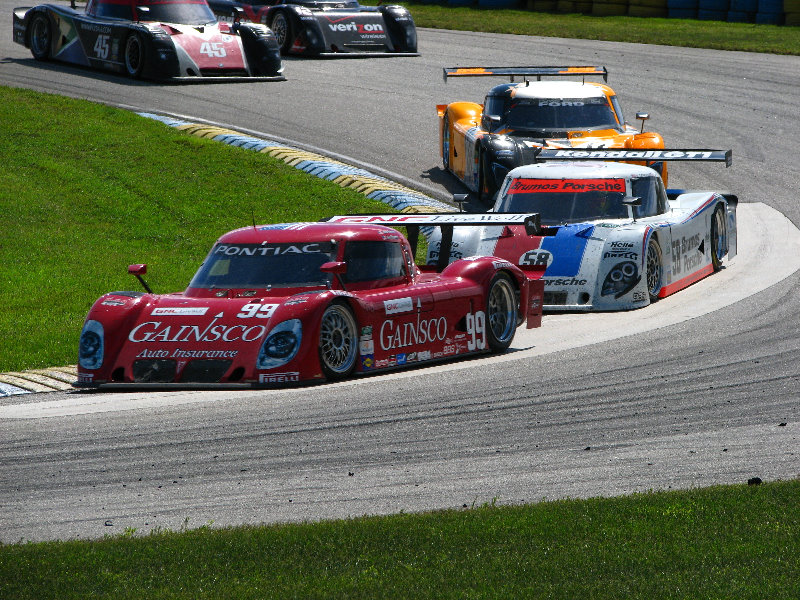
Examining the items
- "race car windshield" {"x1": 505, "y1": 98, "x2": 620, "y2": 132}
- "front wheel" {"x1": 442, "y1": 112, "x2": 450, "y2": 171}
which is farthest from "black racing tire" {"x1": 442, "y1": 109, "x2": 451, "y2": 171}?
"race car windshield" {"x1": 505, "y1": 98, "x2": 620, "y2": 132}

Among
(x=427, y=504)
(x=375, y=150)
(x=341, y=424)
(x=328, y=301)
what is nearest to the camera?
(x=427, y=504)

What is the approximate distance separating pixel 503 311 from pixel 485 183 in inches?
260

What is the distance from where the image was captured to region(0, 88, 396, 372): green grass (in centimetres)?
1336

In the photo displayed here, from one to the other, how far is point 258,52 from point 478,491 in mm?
20208

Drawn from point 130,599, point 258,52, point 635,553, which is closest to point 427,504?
point 635,553

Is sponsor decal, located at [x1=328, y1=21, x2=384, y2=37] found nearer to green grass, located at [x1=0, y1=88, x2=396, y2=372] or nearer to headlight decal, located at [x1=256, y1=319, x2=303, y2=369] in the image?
green grass, located at [x1=0, y1=88, x2=396, y2=372]

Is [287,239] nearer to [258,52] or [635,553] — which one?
[635,553]

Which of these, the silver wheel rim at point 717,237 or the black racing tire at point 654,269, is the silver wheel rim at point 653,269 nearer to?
the black racing tire at point 654,269

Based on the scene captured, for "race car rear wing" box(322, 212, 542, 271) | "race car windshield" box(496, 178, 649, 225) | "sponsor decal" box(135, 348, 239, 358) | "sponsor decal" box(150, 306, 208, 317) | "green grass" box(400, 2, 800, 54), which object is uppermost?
"race car rear wing" box(322, 212, 542, 271)

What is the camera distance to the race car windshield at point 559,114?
19.0 meters

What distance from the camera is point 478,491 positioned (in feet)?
22.5

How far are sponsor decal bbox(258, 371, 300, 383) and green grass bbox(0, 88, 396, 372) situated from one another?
2.57 meters

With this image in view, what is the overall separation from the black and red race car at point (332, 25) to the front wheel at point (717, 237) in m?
14.7

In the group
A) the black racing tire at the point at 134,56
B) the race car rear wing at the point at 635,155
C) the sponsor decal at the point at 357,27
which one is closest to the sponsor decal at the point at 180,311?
the race car rear wing at the point at 635,155
